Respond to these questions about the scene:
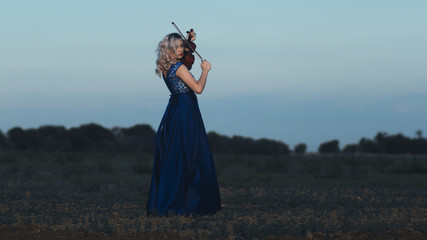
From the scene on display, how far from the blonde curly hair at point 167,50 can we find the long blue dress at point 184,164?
35 cm

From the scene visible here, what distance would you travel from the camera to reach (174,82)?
788 centimetres

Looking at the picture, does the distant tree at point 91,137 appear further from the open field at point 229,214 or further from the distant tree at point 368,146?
the open field at point 229,214

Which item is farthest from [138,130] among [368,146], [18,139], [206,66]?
[206,66]

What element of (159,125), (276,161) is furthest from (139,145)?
(159,125)

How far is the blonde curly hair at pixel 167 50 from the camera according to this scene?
25.1ft

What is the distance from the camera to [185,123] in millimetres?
8086

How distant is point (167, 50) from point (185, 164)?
1561mm

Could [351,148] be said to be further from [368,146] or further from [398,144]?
[398,144]

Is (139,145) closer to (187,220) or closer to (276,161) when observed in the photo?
(276,161)

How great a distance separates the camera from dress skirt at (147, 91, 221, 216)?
8.08 meters

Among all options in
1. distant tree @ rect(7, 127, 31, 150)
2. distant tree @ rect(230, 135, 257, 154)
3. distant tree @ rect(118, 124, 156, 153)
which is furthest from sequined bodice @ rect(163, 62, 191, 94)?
distant tree @ rect(7, 127, 31, 150)

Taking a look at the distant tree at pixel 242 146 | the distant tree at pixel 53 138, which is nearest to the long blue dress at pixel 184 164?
the distant tree at pixel 242 146

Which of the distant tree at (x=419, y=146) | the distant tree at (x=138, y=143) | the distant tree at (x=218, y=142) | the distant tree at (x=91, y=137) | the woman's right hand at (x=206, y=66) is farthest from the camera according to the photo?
the distant tree at (x=91, y=137)

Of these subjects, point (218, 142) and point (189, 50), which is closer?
point (189, 50)
